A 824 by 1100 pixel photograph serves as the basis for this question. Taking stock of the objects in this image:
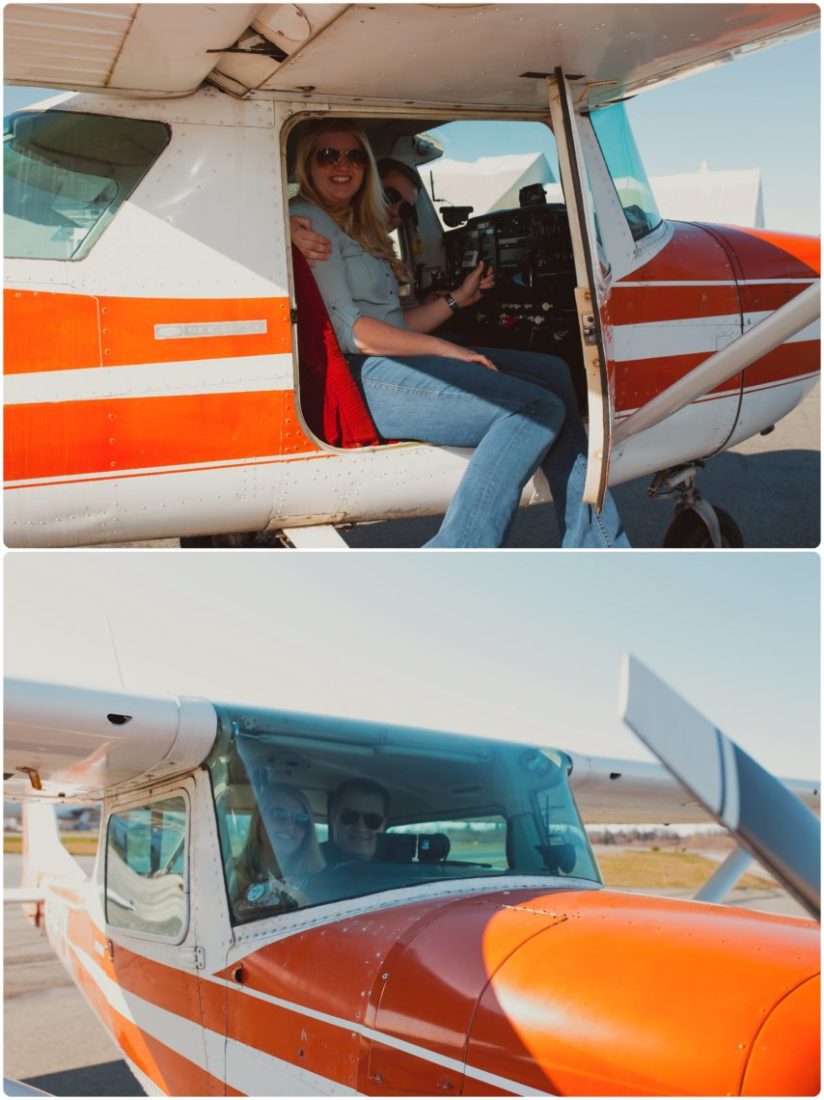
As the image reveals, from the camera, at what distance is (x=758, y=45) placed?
390 centimetres

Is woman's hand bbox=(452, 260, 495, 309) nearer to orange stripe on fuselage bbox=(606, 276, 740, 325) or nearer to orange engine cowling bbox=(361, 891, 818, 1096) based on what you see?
orange stripe on fuselage bbox=(606, 276, 740, 325)

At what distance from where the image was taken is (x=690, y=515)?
571 cm

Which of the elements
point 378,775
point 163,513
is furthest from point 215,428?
point 378,775

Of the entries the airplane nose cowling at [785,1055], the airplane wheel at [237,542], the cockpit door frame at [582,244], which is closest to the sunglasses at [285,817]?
the airplane nose cowling at [785,1055]

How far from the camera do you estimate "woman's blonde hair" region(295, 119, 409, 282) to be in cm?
407

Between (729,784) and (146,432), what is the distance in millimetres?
2867

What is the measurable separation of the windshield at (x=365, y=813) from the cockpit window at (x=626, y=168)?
266 cm

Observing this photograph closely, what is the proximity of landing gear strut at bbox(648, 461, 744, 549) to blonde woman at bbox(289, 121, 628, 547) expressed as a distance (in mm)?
1307

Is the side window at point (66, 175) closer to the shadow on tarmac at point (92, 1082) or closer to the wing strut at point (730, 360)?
the wing strut at point (730, 360)

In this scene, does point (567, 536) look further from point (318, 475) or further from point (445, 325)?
point (445, 325)

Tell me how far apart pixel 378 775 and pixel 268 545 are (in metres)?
2.10

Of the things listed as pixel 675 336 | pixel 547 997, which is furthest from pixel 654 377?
pixel 547 997

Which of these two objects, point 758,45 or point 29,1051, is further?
point 29,1051

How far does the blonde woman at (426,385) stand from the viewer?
391cm
